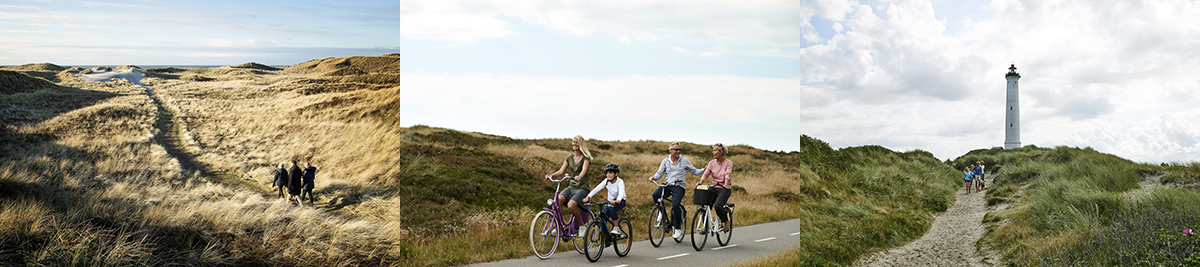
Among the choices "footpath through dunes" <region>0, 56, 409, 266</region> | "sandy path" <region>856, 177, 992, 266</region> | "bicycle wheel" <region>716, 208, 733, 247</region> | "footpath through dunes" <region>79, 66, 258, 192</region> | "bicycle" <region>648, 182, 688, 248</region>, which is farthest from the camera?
"sandy path" <region>856, 177, 992, 266</region>

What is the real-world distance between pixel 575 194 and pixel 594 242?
2.45ft

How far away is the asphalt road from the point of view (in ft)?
30.0

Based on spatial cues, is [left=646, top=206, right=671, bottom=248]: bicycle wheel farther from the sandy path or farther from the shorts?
the sandy path

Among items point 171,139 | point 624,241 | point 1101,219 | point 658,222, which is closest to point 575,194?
point 624,241

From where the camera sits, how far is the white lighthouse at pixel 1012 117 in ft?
118

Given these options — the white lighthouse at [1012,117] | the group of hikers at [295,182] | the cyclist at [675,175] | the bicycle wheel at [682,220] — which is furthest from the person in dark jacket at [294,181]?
the white lighthouse at [1012,117]

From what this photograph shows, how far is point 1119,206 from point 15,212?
692 inches

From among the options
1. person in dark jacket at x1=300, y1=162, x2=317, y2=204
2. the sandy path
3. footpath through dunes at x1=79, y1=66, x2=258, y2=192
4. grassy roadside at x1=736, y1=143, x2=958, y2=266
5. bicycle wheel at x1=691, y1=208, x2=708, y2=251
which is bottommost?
the sandy path

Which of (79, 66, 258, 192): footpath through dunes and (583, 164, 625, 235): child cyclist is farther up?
(79, 66, 258, 192): footpath through dunes

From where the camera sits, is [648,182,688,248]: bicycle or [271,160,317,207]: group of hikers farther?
[271,160,317,207]: group of hikers

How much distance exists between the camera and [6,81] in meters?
9.21

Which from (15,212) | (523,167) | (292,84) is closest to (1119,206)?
(523,167)

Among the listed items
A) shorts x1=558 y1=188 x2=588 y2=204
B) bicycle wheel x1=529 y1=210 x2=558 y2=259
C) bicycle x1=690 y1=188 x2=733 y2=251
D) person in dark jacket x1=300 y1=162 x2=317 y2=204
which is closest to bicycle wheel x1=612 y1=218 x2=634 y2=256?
shorts x1=558 y1=188 x2=588 y2=204

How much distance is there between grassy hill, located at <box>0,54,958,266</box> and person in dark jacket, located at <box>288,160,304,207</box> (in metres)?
0.23
